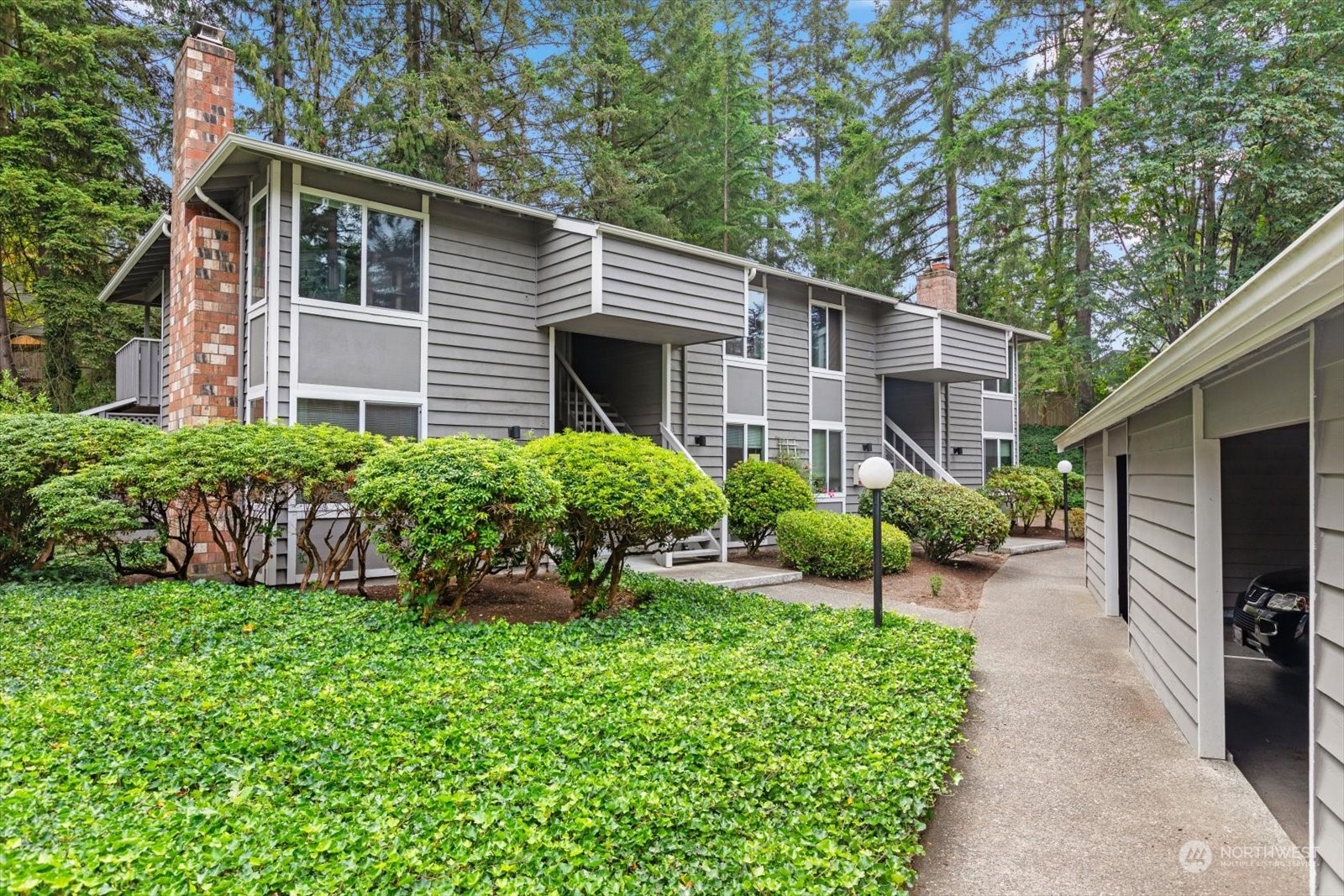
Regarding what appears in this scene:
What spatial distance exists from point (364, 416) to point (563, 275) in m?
3.15

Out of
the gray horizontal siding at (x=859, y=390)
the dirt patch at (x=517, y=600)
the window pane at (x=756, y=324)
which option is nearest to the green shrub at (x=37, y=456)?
the dirt patch at (x=517, y=600)

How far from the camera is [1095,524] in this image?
29.7 ft

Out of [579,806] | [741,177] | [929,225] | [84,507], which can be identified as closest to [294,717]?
[579,806]

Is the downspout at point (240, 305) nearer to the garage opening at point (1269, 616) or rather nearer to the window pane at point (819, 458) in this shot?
the window pane at point (819, 458)

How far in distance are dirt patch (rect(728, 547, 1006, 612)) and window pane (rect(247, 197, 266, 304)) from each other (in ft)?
24.4

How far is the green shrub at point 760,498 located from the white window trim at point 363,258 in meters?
5.35

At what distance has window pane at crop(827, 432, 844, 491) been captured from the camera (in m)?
13.9

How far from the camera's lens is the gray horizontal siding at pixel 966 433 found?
54.4 ft

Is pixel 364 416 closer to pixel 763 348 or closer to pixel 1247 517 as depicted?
pixel 763 348

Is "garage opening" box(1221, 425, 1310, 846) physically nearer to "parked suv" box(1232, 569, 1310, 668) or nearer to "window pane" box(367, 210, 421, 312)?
"parked suv" box(1232, 569, 1310, 668)

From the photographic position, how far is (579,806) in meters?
2.69

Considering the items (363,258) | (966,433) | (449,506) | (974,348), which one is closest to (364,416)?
(363,258)

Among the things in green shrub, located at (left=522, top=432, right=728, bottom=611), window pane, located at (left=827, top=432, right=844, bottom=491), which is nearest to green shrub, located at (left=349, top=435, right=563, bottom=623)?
green shrub, located at (left=522, top=432, right=728, bottom=611)

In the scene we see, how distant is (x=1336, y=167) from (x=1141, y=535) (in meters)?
13.2
